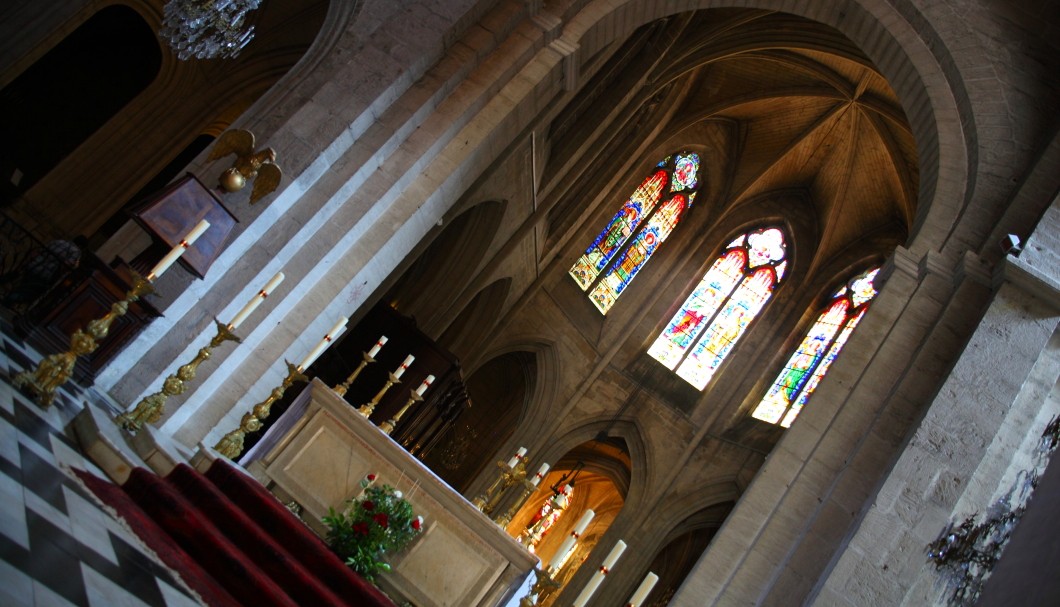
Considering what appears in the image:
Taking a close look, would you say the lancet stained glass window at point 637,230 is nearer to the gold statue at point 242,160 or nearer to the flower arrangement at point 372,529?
the gold statue at point 242,160

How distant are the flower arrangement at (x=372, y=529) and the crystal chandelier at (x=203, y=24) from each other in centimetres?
386

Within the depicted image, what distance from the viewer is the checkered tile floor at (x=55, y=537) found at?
2326 mm

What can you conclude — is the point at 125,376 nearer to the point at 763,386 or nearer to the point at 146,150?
the point at 146,150

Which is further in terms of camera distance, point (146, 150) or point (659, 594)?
point (659, 594)

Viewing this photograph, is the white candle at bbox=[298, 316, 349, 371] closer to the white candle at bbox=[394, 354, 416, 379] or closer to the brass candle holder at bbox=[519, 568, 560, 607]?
the white candle at bbox=[394, 354, 416, 379]

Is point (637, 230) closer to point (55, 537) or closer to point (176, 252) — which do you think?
A: point (176, 252)

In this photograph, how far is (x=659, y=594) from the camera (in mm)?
19469

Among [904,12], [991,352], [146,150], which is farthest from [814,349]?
[146,150]

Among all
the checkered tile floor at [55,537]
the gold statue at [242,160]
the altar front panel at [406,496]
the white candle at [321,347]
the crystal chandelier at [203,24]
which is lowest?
the checkered tile floor at [55,537]

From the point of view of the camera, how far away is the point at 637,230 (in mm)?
18828

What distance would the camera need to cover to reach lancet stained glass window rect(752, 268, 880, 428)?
17016 mm

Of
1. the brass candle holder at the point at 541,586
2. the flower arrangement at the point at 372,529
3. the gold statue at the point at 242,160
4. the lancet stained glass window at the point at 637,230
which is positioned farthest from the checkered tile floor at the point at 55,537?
the lancet stained glass window at the point at 637,230

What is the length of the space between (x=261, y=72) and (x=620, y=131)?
669 cm

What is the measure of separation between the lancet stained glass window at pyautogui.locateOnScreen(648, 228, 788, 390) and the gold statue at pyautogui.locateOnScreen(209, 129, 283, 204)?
1259 cm
